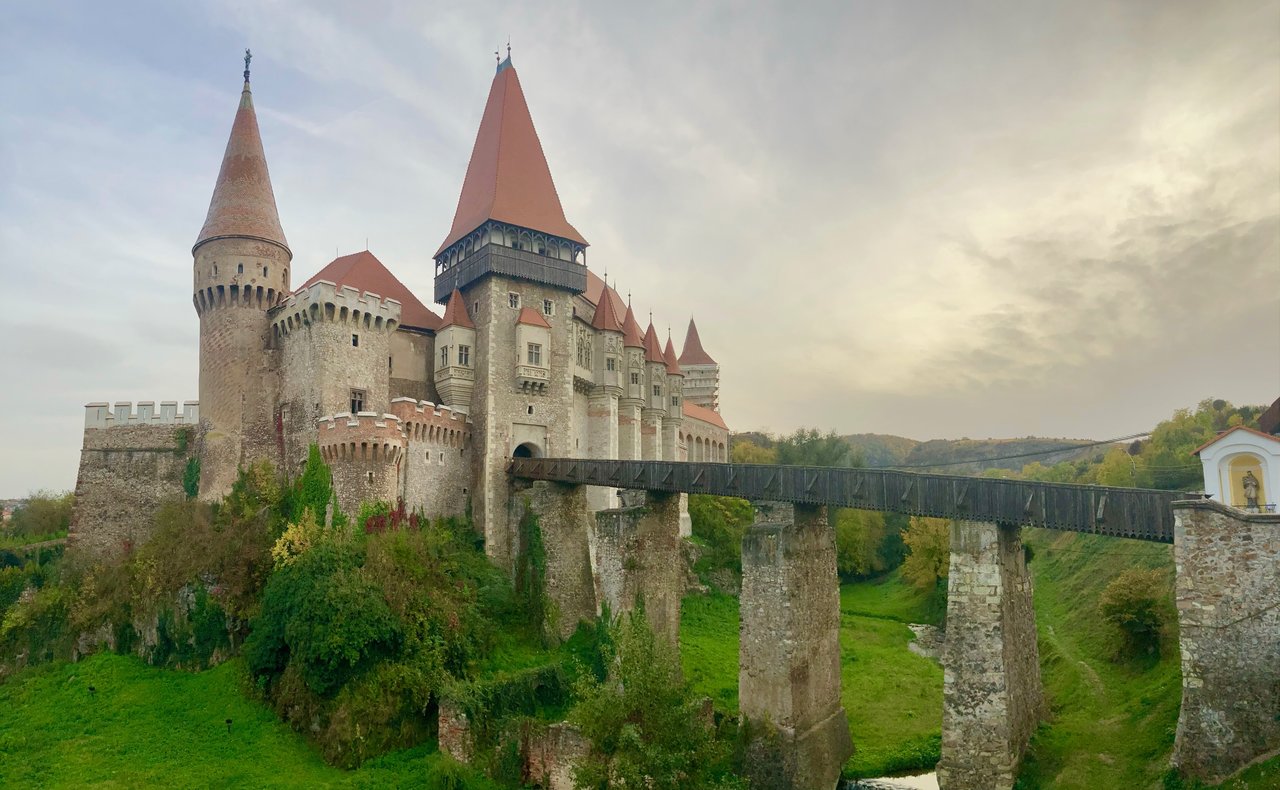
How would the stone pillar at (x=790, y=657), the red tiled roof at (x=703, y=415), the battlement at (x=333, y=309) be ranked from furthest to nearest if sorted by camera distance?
the red tiled roof at (x=703, y=415) → the battlement at (x=333, y=309) → the stone pillar at (x=790, y=657)

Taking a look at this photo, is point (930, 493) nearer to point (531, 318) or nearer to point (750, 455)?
point (531, 318)

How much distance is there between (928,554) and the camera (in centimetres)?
3950

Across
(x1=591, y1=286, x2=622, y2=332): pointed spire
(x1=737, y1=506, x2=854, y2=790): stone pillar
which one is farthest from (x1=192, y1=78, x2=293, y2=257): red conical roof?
(x1=737, y1=506, x2=854, y2=790): stone pillar

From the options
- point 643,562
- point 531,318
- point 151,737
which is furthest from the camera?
point 531,318

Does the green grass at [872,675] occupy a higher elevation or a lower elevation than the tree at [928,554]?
lower

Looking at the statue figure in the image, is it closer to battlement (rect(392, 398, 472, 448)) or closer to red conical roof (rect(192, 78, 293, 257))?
battlement (rect(392, 398, 472, 448))

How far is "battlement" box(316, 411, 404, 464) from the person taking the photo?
28.3 metres

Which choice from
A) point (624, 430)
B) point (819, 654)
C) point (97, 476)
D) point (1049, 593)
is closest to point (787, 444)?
point (624, 430)

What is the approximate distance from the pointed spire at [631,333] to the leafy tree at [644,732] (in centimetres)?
2489

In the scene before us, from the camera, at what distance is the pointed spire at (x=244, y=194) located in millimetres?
32375

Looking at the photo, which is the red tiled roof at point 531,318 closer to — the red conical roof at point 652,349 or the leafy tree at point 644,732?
the red conical roof at point 652,349

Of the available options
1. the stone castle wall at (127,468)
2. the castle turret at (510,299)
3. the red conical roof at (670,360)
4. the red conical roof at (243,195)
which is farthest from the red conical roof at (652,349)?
the stone castle wall at (127,468)

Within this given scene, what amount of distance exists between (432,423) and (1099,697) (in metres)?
23.7

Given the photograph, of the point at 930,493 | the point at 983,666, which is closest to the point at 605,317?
the point at 930,493
